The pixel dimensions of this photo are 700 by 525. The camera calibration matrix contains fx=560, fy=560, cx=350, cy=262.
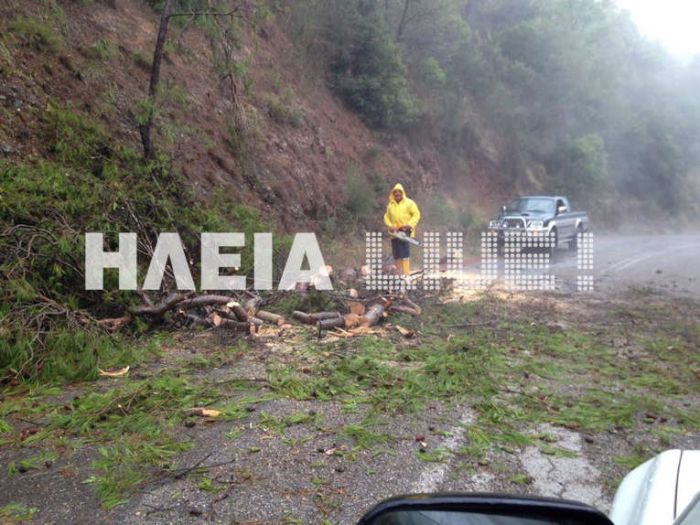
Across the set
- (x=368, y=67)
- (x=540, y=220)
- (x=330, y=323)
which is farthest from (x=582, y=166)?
(x=330, y=323)

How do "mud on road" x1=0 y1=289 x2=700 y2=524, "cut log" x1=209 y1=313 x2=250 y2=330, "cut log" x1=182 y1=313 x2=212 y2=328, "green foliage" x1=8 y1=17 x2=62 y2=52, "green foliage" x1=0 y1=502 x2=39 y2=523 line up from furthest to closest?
1. "green foliage" x1=8 y1=17 x2=62 y2=52
2. "cut log" x1=182 y1=313 x2=212 y2=328
3. "cut log" x1=209 y1=313 x2=250 y2=330
4. "mud on road" x1=0 y1=289 x2=700 y2=524
5. "green foliage" x1=0 y1=502 x2=39 y2=523

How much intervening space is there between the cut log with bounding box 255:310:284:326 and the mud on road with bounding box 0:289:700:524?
56cm

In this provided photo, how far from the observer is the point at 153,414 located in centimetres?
461

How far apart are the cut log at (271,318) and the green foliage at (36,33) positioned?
6.97 m

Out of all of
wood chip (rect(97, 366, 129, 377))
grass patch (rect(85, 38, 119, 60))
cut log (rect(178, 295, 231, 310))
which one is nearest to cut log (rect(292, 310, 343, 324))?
cut log (rect(178, 295, 231, 310))

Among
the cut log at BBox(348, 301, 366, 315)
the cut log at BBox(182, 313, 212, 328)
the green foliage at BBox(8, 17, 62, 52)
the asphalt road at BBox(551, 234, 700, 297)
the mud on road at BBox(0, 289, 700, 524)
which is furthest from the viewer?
the asphalt road at BBox(551, 234, 700, 297)

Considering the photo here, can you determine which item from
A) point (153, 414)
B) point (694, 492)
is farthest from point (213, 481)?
point (694, 492)

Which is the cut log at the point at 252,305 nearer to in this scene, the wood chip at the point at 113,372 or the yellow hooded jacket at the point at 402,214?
the wood chip at the point at 113,372

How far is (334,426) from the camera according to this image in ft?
15.0

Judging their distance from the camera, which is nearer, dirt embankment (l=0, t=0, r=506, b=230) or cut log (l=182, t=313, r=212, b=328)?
cut log (l=182, t=313, r=212, b=328)

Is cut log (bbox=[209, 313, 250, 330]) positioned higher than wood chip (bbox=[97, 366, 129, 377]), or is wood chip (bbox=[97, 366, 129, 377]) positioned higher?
cut log (bbox=[209, 313, 250, 330])

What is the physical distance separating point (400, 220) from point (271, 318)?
162 inches

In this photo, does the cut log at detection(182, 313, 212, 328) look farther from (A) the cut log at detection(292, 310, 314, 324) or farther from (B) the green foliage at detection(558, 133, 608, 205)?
(B) the green foliage at detection(558, 133, 608, 205)

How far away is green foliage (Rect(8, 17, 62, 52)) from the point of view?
33.0ft
